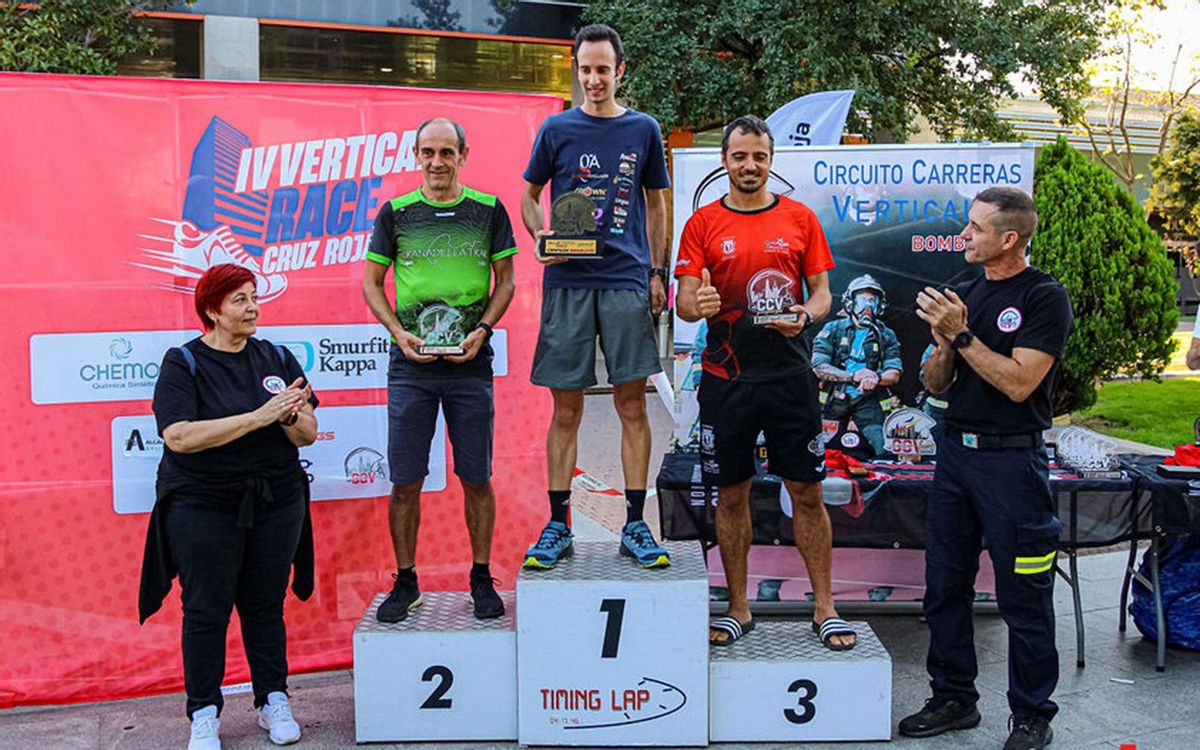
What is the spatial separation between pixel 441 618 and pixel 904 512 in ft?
6.97

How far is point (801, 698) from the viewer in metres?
4.03

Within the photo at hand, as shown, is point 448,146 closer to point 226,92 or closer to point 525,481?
point 226,92

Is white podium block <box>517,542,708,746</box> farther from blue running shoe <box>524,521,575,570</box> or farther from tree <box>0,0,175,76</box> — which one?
tree <box>0,0,175,76</box>

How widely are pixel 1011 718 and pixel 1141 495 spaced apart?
137 cm

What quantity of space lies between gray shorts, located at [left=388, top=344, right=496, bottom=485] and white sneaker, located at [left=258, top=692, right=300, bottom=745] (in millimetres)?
895

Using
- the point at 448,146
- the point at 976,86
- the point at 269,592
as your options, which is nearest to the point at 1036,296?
the point at 448,146

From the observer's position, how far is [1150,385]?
15688mm

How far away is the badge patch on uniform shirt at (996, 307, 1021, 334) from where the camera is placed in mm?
3828

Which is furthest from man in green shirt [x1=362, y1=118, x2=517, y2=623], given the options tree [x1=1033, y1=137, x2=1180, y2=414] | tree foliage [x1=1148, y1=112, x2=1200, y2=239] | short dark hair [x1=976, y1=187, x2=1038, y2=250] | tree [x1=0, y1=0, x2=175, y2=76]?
tree foliage [x1=1148, y1=112, x2=1200, y2=239]

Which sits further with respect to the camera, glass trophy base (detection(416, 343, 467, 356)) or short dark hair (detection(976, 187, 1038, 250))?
glass trophy base (detection(416, 343, 467, 356))

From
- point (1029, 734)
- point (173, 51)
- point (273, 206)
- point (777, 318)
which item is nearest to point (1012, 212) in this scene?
point (777, 318)

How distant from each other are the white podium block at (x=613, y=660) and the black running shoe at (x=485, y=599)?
0.27 m

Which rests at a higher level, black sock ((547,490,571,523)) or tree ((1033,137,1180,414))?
tree ((1033,137,1180,414))

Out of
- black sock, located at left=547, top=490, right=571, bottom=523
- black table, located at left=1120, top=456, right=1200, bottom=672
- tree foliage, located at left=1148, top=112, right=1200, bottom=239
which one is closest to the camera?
black sock, located at left=547, top=490, right=571, bottom=523
